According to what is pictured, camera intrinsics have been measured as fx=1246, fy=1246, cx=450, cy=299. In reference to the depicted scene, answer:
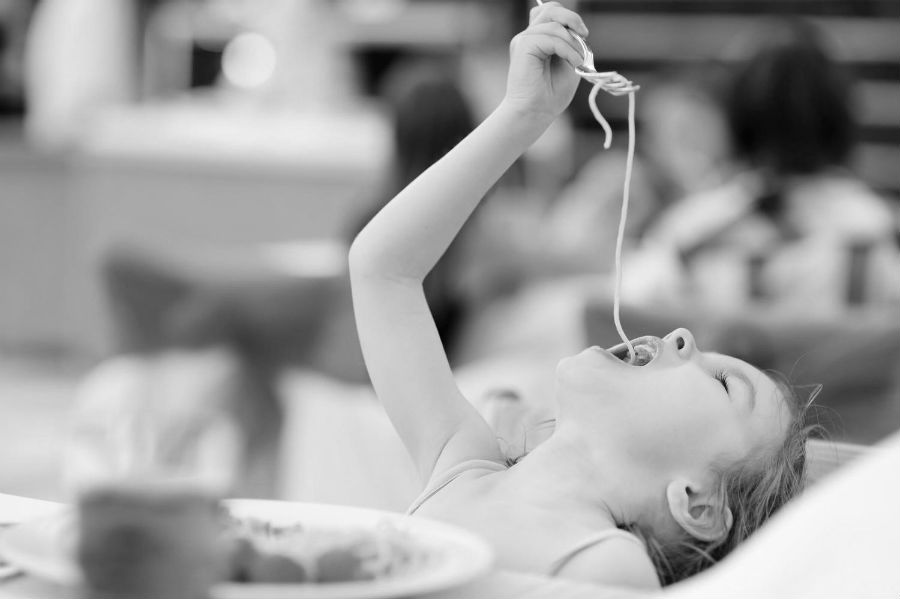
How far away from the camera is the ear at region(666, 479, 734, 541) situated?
999mm

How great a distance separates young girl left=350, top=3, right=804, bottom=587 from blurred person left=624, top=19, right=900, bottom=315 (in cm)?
132

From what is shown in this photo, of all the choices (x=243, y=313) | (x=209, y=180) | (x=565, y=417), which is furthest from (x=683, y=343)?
(x=209, y=180)

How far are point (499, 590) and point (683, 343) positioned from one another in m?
0.43

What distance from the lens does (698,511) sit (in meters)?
1.03

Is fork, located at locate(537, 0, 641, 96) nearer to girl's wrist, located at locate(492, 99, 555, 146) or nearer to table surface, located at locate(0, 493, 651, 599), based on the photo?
girl's wrist, located at locate(492, 99, 555, 146)

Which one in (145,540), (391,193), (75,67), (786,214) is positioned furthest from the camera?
(75,67)

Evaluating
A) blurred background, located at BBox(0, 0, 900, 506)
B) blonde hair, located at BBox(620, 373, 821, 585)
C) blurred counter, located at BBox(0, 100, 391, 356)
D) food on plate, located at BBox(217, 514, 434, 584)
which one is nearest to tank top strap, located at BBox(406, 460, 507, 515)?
blonde hair, located at BBox(620, 373, 821, 585)

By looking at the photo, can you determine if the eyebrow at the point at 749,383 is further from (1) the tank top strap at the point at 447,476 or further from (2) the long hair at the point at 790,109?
(2) the long hair at the point at 790,109

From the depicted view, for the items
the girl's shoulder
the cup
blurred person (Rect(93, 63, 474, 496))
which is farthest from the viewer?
blurred person (Rect(93, 63, 474, 496))

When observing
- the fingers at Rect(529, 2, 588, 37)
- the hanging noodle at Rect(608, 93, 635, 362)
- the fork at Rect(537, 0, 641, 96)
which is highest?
the fingers at Rect(529, 2, 588, 37)

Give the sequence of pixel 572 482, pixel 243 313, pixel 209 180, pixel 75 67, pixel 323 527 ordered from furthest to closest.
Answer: pixel 75 67, pixel 209 180, pixel 243 313, pixel 572 482, pixel 323 527

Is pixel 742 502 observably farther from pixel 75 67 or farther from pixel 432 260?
pixel 75 67

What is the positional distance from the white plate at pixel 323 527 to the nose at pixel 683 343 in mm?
341

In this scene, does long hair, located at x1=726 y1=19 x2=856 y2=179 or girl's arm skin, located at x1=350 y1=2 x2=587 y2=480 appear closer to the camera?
girl's arm skin, located at x1=350 y1=2 x2=587 y2=480
